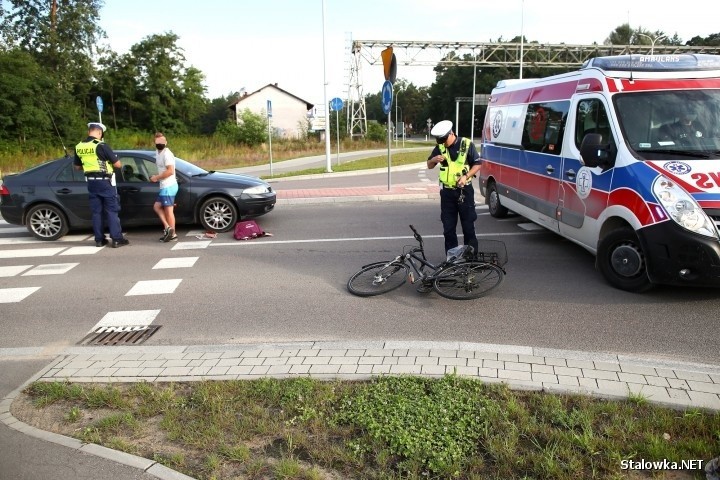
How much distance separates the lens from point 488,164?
34.8 feet

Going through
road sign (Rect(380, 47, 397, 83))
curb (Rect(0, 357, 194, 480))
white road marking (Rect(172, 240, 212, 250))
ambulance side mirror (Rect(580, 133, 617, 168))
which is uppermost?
road sign (Rect(380, 47, 397, 83))

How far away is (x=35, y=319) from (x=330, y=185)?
41.9 ft

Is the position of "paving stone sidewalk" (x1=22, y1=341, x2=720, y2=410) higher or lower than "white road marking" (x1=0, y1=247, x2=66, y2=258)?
lower

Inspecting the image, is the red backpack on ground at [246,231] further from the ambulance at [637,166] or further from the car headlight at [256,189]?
the ambulance at [637,166]

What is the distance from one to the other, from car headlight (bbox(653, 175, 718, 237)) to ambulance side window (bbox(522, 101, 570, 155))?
82.3 inches

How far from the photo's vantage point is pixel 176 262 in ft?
26.3

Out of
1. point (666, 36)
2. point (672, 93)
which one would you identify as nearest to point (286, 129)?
point (666, 36)

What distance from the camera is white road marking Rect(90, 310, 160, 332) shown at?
5641 millimetres

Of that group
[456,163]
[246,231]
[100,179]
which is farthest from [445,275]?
[100,179]

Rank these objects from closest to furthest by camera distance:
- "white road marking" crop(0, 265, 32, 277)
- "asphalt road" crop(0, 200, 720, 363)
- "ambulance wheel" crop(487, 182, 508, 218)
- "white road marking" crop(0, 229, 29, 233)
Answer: "asphalt road" crop(0, 200, 720, 363) < "white road marking" crop(0, 265, 32, 277) < "ambulance wheel" crop(487, 182, 508, 218) < "white road marking" crop(0, 229, 29, 233)

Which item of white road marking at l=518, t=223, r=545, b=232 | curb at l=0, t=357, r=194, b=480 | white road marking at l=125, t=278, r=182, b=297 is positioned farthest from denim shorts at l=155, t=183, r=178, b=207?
white road marking at l=518, t=223, r=545, b=232

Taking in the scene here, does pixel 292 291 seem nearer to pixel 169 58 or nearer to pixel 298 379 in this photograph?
pixel 298 379

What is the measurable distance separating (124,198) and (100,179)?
0.89 m

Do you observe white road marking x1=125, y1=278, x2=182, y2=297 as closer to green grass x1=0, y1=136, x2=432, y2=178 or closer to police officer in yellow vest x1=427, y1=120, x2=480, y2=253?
police officer in yellow vest x1=427, y1=120, x2=480, y2=253
